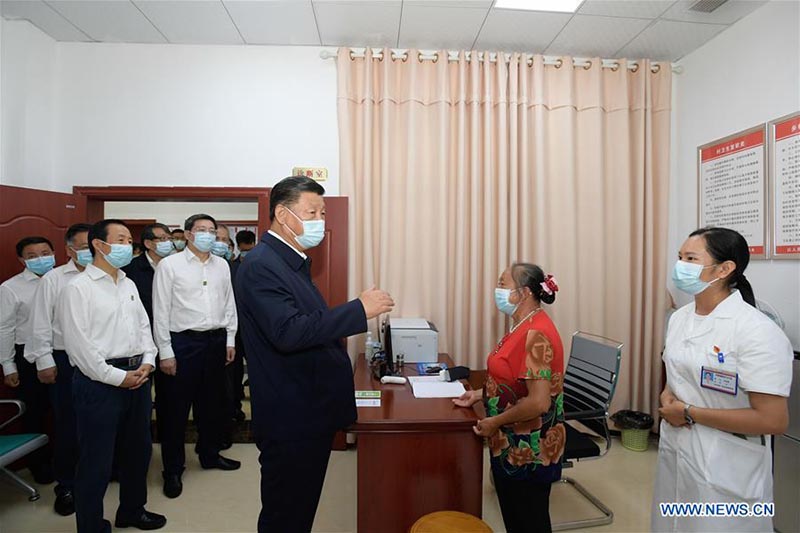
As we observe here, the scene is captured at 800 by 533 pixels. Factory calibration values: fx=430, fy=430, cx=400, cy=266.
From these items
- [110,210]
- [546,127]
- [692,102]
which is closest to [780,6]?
[692,102]

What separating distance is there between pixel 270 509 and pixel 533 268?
136cm

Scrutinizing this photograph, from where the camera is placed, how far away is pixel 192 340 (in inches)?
109

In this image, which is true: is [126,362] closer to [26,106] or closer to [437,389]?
[437,389]

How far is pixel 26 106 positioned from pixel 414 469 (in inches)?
143

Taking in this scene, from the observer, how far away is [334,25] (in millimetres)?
3059

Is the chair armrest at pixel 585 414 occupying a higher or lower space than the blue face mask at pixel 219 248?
lower

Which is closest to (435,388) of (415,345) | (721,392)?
(415,345)

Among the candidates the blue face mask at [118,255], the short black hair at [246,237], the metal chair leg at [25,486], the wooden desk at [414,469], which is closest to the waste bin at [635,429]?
the wooden desk at [414,469]

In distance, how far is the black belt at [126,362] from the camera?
2047 mm

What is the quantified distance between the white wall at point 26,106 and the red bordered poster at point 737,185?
491 centimetres

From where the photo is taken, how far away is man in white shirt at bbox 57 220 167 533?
1944 millimetres

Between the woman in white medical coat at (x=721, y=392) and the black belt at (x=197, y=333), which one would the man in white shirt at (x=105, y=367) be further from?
the woman in white medical coat at (x=721, y=392)

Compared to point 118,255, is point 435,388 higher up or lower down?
lower down

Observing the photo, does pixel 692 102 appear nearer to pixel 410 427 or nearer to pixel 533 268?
pixel 533 268
